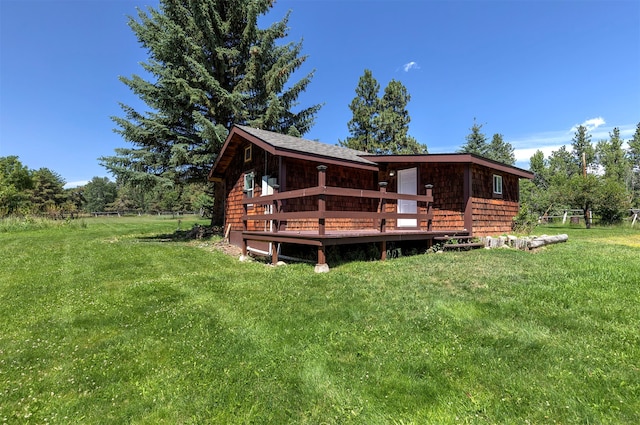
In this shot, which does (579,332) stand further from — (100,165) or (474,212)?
(100,165)

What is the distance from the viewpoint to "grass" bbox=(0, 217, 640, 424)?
2.12 m

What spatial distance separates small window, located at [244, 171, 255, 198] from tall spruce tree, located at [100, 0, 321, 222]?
170 inches

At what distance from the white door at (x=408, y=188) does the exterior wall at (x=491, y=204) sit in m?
2.08

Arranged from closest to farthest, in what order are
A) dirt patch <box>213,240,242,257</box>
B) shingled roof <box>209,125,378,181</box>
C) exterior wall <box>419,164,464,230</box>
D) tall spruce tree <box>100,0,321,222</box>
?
1. shingled roof <box>209,125,378,181</box>
2. exterior wall <box>419,164,464,230</box>
3. dirt patch <box>213,240,242,257</box>
4. tall spruce tree <box>100,0,321,222</box>

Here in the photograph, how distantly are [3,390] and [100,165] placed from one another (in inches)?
609

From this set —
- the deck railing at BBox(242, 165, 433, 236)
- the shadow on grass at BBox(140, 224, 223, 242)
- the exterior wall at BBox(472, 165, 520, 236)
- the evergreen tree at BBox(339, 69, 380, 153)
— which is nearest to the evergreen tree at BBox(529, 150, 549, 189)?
the evergreen tree at BBox(339, 69, 380, 153)

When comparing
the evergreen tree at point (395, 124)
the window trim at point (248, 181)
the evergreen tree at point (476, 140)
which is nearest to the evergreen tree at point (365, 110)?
the evergreen tree at point (395, 124)

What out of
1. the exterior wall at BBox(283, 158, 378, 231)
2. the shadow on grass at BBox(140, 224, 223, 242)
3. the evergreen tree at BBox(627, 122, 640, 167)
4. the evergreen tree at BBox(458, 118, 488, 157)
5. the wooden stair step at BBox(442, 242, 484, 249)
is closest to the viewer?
the wooden stair step at BBox(442, 242, 484, 249)

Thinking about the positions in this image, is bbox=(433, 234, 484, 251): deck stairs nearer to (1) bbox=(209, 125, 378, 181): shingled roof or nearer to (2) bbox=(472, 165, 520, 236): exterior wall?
(2) bbox=(472, 165, 520, 236): exterior wall

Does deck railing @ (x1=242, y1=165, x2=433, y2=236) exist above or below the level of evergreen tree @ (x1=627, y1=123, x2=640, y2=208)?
below

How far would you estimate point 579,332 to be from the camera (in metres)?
3.13

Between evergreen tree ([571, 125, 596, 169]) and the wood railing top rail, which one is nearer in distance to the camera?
the wood railing top rail

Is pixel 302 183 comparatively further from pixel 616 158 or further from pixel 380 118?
pixel 616 158

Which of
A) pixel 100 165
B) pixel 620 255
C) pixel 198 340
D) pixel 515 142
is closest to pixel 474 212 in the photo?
pixel 620 255
